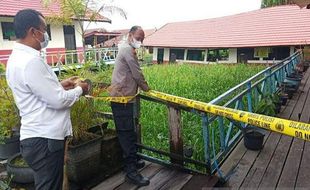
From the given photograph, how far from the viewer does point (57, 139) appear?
76.7 inches

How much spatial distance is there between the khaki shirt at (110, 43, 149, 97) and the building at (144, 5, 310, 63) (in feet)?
50.9

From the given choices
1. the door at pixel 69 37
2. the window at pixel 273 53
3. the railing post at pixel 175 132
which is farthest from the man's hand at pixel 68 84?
the window at pixel 273 53

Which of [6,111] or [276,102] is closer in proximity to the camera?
[6,111]

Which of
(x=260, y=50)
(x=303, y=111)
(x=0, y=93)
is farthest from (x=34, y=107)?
(x=260, y=50)

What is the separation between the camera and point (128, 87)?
3.03m

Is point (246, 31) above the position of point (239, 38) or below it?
above

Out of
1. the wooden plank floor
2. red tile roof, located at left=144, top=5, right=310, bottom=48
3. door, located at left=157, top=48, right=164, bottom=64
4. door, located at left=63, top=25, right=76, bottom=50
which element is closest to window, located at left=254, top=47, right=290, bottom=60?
A: red tile roof, located at left=144, top=5, right=310, bottom=48

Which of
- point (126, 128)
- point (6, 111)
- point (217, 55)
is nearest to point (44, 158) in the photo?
point (126, 128)

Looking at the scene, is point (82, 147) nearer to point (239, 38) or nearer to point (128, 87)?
point (128, 87)

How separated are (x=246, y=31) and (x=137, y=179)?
756 inches

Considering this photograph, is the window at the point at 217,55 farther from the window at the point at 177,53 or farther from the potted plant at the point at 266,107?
the potted plant at the point at 266,107

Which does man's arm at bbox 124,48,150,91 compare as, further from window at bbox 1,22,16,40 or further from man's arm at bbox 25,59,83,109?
window at bbox 1,22,16,40

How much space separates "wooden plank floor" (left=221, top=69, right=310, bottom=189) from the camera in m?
3.09

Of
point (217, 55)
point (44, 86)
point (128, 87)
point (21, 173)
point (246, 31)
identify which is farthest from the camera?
point (217, 55)
